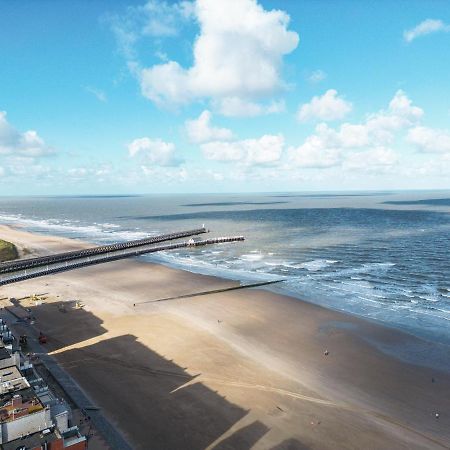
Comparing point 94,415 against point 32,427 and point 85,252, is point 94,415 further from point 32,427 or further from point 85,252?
point 85,252

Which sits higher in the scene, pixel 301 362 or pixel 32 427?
pixel 32 427

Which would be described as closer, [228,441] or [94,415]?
[228,441]

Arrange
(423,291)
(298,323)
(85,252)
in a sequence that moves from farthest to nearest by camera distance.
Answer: (85,252) → (423,291) → (298,323)

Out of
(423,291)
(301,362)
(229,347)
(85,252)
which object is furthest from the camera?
(85,252)

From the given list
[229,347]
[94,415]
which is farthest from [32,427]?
[229,347]
